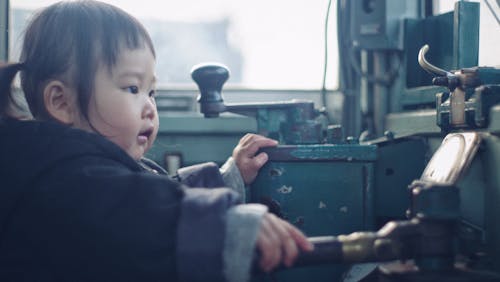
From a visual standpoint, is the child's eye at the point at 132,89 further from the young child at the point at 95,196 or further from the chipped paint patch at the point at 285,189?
the chipped paint patch at the point at 285,189

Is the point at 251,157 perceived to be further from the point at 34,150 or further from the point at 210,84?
the point at 34,150

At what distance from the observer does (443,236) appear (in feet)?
2.03

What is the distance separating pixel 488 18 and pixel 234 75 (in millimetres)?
863

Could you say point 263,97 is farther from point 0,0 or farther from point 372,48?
point 0,0

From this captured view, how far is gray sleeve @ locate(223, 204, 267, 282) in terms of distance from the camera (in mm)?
596

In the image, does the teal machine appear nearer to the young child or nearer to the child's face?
the young child

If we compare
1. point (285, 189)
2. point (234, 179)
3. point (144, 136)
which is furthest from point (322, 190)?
point (144, 136)

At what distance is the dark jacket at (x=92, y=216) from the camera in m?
0.62

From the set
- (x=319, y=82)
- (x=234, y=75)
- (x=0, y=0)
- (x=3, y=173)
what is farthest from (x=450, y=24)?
(x=0, y=0)

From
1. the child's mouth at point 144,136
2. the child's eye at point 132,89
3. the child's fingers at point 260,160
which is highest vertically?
the child's eye at point 132,89

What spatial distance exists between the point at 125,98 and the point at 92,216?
320 millimetres

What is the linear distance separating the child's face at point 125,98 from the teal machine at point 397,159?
10.9 inches

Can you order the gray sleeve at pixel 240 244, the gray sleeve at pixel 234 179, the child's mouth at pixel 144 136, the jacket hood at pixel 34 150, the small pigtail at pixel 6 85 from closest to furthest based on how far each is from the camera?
1. the gray sleeve at pixel 240 244
2. the jacket hood at pixel 34 150
3. the small pigtail at pixel 6 85
4. the child's mouth at pixel 144 136
5. the gray sleeve at pixel 234 179

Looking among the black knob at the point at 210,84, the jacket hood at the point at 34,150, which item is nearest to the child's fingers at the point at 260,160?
the black knob at the point at 210,84
